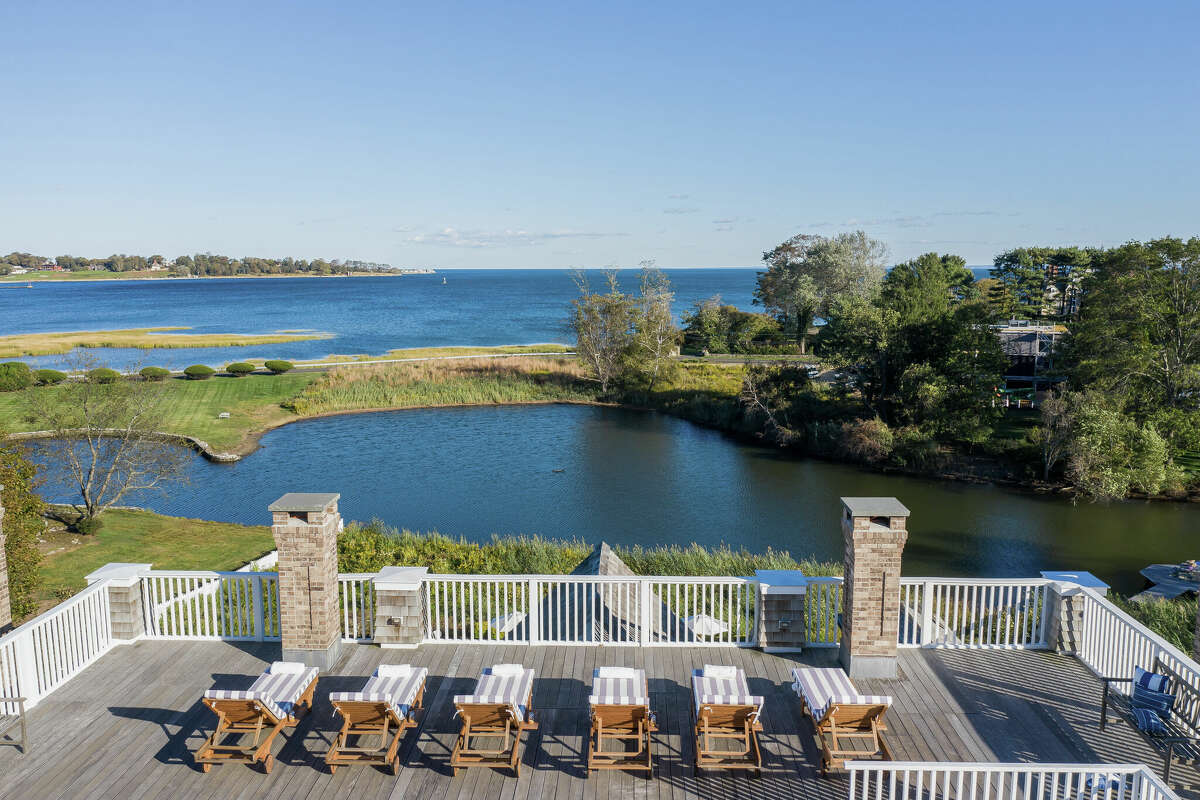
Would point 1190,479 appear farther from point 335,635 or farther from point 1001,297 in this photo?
point 1001,297

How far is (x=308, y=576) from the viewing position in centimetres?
711

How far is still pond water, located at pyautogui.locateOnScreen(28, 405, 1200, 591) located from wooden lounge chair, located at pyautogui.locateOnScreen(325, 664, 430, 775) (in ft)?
44.0

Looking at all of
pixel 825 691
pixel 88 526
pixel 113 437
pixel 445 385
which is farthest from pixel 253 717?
pixel 445 385

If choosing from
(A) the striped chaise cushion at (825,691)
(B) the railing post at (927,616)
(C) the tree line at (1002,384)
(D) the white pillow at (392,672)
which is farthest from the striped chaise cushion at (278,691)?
(C) the tree line at (1002,384)

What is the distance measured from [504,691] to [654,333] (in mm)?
34340

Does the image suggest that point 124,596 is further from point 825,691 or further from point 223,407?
point 223,407

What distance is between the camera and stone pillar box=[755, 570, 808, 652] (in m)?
7.51

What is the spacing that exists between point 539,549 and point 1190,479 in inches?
803

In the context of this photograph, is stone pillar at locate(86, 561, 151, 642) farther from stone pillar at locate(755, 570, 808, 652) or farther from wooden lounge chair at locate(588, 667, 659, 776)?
stone pillar at locate(755, 570, 808, 652)

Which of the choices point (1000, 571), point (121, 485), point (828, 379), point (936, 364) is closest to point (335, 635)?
point (1000, 571)

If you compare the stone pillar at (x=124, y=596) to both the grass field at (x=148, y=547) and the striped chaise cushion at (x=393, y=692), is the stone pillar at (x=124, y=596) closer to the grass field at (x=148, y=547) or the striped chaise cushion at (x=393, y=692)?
the striped chaise cushion at (x=393, y=692)

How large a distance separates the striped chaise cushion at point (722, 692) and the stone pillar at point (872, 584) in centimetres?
145

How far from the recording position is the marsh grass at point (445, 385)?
3691 cm

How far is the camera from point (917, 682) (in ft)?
23.2
